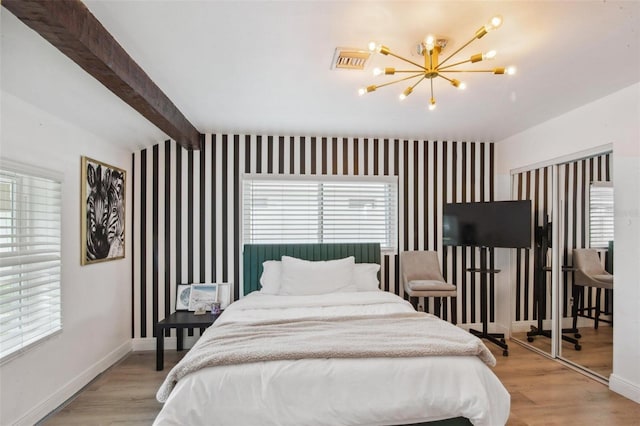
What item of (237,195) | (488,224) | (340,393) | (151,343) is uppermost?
(237,195)

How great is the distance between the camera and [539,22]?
72.1 inches

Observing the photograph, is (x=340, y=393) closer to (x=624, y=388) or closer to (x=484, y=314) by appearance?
(x=624, y=388)

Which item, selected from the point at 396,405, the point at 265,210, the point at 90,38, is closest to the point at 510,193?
the point at 265,210

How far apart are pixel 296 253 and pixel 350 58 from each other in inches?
95.1

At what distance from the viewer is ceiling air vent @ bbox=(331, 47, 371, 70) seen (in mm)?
2109

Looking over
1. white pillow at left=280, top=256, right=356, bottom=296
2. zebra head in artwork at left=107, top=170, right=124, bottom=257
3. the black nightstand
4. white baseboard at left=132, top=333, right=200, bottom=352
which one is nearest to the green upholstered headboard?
white pillow at left=280, top=256, right=356, bottom=296

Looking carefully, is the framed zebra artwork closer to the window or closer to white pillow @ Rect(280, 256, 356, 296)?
the window

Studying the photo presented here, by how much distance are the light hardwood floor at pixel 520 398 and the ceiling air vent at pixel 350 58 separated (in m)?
2.76

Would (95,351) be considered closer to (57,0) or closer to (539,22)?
(57,0)

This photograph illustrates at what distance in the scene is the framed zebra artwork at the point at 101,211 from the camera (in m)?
3.00

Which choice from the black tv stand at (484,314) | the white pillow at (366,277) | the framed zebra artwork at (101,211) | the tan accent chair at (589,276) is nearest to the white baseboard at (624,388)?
the tan accent chair at (589,276)

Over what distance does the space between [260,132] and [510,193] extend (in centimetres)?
323

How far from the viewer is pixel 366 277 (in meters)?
3.79

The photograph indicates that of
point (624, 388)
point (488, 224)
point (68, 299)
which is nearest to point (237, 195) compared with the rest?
point (68, 299)
